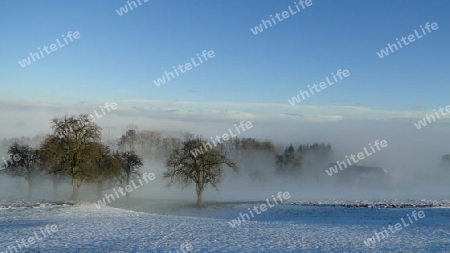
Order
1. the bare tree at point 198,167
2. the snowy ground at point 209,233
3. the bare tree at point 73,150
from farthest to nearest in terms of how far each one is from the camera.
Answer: the bare tree at point 198,167 < the bare tree at point 73,150 < the snowy ground at point 209,233

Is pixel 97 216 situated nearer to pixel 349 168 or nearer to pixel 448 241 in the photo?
pixel 448 241

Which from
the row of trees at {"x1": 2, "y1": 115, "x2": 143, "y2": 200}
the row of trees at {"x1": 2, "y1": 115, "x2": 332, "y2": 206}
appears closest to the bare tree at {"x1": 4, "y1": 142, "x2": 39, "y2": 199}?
the row of trees at {"x1": 2, "y1": 115, "x2": 332, "y2": 206}

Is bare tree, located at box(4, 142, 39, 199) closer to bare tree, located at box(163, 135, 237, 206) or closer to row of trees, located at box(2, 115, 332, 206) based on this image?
row of trees, located at box(2, 115, 332, 206)

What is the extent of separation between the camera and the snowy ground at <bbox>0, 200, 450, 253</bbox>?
1888 cm

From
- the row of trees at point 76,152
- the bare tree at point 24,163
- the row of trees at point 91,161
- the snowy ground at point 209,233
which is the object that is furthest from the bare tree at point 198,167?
the bare tree at point 24,163

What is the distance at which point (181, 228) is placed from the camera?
24766 millimetres

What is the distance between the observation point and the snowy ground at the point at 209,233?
18.9 metres

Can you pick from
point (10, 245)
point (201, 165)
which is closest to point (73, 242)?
point (10, 245)

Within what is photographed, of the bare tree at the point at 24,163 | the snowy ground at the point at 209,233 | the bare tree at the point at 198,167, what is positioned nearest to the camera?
the snowy ground at the point at 209,233

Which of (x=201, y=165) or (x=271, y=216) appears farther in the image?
(x=201, y=165)

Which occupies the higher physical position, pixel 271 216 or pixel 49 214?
pixel 49 214

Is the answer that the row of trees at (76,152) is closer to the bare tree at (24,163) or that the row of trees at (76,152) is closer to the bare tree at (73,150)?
the bare tree at (73,150)

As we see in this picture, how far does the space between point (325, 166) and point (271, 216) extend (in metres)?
85.0

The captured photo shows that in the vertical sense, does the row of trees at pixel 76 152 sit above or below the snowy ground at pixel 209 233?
above
